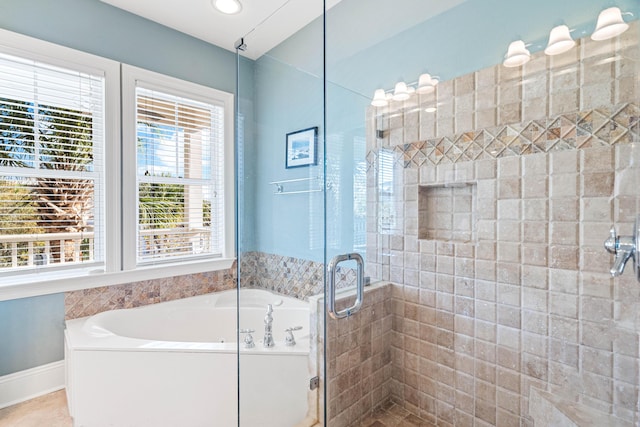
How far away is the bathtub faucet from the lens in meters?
1.59

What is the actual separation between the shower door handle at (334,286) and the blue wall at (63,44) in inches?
42.0

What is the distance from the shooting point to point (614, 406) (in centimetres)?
121

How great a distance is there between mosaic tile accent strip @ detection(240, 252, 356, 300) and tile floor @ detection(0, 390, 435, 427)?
800 millimetres

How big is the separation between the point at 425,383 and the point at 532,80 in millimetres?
1681

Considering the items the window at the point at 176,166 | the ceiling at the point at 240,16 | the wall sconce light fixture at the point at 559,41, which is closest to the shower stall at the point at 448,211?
the wall sconce light fixture at the point at 559,41

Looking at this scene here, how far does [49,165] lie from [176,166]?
819 millimetres

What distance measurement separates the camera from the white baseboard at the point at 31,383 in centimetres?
190

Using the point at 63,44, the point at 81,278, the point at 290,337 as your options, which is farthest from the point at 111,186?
the point at 290,337

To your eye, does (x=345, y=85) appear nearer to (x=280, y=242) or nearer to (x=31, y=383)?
(x=280, y=242)

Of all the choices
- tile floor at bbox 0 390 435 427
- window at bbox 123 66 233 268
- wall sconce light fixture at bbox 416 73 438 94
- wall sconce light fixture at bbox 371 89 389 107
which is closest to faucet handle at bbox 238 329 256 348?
tile floor at bbox 0 390 435 427

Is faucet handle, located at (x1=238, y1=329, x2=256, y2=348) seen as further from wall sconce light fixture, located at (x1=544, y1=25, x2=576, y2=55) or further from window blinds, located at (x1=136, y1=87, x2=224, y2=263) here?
wall sconce light fixture, located at (x1=544, y1=25, x2=576, y2=55)

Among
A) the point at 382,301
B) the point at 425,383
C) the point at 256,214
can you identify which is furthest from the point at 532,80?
the point at 425,383

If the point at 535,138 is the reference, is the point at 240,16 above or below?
above

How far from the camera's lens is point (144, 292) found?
240 centimetres
